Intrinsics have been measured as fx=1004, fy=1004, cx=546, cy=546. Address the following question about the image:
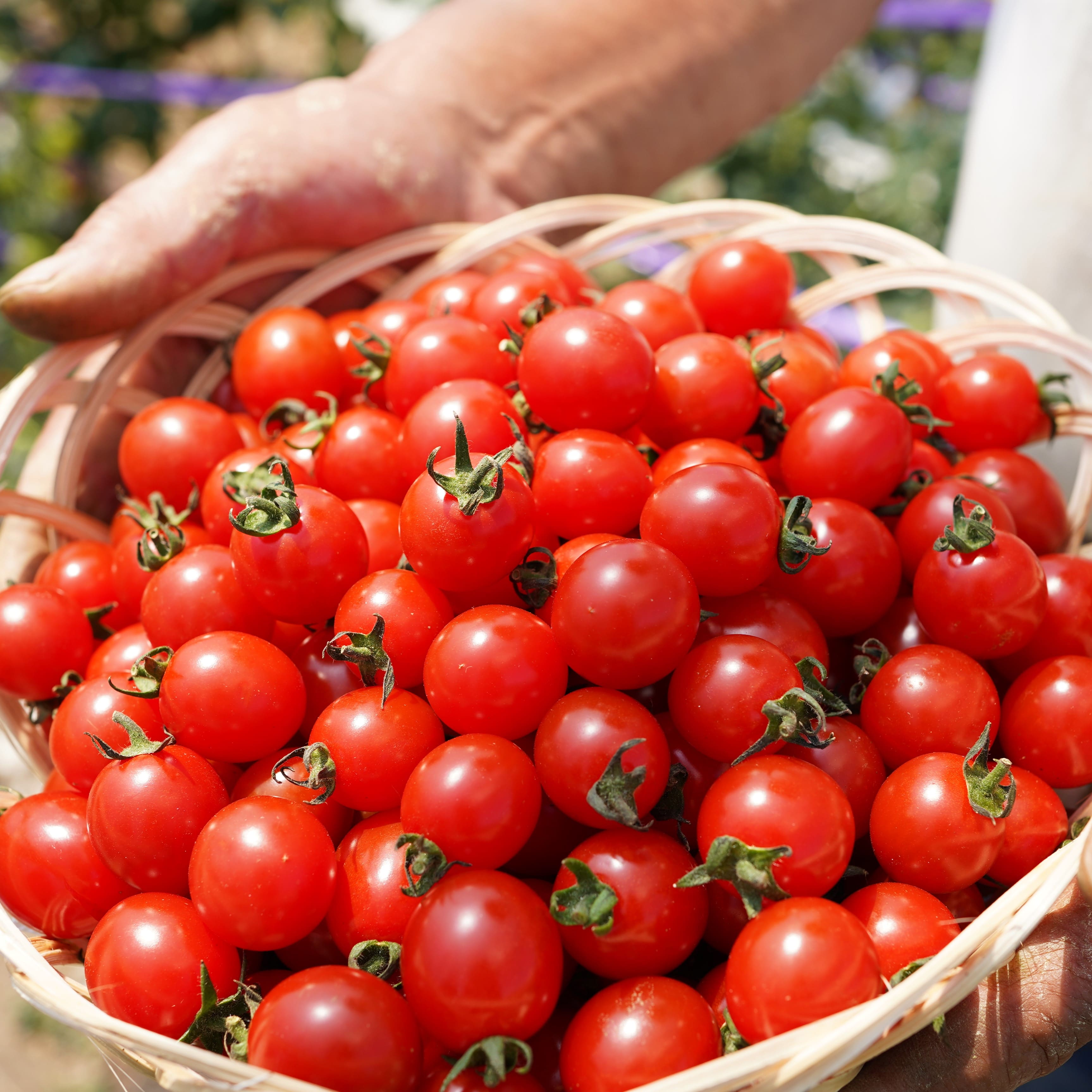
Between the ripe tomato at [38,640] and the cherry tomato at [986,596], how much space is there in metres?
0.96

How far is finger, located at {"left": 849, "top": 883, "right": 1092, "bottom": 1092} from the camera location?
2.80ft

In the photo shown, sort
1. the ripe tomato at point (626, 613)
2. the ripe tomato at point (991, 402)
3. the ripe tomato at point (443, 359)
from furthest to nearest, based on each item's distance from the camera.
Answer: the ripe tomato at point (991, 402)
the ripe tomato at point (443, 359)
the ripe tomato at point (626, 613)

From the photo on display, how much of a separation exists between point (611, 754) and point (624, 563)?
17cm

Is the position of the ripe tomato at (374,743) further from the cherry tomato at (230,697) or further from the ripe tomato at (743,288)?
the ripe tomato at (743,288)

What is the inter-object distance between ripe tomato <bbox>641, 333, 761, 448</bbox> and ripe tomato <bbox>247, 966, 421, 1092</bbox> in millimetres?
679

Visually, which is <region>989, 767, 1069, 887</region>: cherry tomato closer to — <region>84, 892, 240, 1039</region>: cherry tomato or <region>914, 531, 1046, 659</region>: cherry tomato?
<region>914, 531, 1046, 659</region>: cherry tomato

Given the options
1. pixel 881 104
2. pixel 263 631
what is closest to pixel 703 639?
pixel 263 631

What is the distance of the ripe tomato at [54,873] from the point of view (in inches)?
38.4

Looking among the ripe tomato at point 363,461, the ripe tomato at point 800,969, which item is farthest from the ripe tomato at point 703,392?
the ripe tomato at point 800,969

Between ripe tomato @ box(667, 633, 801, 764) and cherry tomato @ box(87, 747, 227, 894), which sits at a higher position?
ripe tomato @ box(667, 633, 801, 764)

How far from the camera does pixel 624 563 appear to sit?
886mm

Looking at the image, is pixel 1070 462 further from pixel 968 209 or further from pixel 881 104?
pixel 881 104

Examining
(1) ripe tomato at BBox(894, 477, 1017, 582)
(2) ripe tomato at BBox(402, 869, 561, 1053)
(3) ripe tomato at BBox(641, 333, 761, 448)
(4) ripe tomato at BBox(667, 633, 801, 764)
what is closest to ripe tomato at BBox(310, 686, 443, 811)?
(2) ripe tomato at BBox(402, 869, 561, 1053)

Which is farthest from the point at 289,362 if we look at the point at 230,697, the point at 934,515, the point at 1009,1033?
the point at 1009,1033
